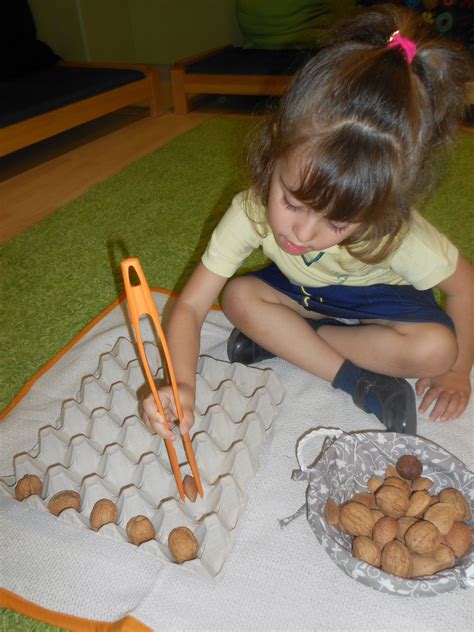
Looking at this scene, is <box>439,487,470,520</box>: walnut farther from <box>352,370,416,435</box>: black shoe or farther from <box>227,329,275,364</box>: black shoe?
<box>227,329,275,364</box>: black shoe

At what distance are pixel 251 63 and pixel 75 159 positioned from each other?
0.84m

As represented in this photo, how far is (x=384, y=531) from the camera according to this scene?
607 mm

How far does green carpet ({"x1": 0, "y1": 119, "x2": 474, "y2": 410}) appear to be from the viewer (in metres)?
1.03

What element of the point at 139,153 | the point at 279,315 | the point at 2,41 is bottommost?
the point at 139,153

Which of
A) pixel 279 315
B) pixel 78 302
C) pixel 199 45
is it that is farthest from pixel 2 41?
pixel 279 315

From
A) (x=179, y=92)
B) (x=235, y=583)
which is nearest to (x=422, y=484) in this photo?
(x=235, y=583)

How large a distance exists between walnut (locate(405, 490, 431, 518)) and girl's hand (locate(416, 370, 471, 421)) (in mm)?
191

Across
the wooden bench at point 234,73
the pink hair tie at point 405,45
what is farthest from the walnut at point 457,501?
the wooden bench at point 234,73

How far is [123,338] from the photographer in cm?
90

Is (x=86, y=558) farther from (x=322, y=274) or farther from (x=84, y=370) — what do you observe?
(x=322, y=274)

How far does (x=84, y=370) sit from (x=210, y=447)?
0.97ft

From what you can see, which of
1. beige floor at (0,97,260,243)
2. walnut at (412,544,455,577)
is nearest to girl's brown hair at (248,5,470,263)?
walnut at (412,544,455,577)

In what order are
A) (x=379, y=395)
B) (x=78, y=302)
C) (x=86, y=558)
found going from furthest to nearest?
→ (x=78, y=302) < (x=379, y=395) < (x=86, y=558)

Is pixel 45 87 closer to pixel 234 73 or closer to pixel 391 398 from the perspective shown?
pixel 234 73
